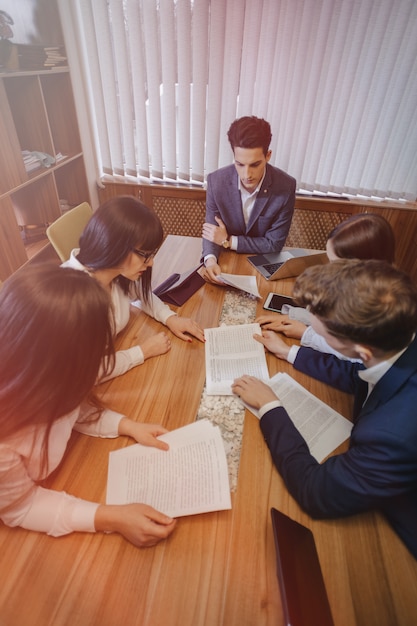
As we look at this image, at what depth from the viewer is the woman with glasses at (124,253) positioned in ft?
3.52

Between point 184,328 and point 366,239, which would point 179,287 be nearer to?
point 184,328

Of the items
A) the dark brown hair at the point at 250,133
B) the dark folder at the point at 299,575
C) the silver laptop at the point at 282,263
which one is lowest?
the silver laptop at the point at 282,263

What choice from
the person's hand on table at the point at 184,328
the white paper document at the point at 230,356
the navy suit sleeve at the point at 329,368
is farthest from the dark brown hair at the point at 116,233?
the navy suit sleeve at the point at 329,368

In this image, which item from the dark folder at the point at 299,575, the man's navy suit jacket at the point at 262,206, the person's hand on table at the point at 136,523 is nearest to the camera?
the dark folder at the point at 299,575

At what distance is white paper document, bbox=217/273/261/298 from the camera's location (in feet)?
4.66

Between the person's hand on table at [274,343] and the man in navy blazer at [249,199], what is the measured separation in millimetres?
531

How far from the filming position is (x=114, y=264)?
1.12 meters

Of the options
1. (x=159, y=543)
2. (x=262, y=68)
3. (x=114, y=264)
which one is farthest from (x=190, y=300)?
(x=262, y=68)

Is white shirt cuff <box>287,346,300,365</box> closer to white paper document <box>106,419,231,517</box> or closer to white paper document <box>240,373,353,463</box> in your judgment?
white paper document <box>240,373,353,463</box>

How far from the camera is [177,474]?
2.56ft

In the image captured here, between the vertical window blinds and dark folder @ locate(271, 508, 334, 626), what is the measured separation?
2515mm

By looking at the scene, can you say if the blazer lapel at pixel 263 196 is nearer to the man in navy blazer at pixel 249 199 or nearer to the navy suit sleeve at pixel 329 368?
the man in navy blazer at pixel 249 199

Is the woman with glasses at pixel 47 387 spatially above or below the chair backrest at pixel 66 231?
above

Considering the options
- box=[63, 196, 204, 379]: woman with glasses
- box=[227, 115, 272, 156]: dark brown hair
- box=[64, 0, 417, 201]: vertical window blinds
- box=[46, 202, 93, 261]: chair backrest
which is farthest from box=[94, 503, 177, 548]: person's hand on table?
box=[64, 0, 417, 201]: vertical window blinds
